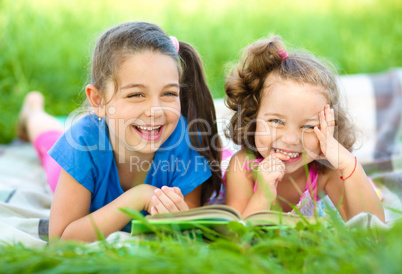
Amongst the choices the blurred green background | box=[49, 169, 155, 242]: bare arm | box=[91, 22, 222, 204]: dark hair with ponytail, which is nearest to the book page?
box=[49, 169, 155, 242]: bare arm

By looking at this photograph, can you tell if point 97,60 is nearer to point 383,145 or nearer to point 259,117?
point 259,117

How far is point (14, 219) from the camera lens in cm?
195

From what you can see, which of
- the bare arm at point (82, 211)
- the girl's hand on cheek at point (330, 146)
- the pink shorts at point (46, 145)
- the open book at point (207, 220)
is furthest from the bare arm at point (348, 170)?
the pink shorts at point (46, 145)

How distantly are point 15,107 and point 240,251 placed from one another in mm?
3140

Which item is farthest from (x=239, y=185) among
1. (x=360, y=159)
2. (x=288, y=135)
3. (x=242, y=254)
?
(x=360, y=159)

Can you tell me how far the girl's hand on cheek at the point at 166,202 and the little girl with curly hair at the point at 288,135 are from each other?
34 cm

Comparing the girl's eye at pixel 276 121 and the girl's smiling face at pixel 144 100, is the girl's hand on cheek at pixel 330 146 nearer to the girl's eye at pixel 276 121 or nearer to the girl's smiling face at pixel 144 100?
the girl's eye at pixel 276 121

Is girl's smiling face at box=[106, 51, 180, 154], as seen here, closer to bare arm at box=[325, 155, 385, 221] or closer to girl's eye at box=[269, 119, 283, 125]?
girl's eye at box=[269, 119, 283, 125]

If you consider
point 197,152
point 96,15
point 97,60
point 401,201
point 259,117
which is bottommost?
point 401,201

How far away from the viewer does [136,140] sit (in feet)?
6.29

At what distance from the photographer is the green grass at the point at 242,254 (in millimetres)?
1042

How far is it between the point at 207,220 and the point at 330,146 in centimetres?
73

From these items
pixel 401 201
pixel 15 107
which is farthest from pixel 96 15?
pixel 401 201

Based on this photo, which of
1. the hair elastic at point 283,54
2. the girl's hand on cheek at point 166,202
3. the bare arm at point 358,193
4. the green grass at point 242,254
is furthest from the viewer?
the hair elastic at point 283,54
